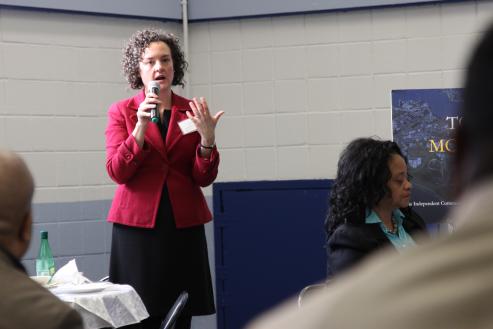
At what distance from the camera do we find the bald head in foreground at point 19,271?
4.86 feet

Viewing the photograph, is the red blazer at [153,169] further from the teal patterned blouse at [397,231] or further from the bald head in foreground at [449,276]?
the bald head in foreground at [449,276]

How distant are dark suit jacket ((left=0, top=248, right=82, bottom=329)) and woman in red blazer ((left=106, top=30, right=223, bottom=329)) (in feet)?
6.50

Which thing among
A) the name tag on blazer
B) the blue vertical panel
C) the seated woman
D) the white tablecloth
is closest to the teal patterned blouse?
the seated woman

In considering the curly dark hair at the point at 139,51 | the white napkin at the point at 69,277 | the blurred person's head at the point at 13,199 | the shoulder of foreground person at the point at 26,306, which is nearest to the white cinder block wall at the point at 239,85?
the curly dark hair at the point at 139,51

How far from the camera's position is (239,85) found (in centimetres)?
503

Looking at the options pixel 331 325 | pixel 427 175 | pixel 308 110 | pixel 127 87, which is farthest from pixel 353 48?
pixel 331 325

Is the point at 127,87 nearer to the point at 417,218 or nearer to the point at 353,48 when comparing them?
the point at 353,48

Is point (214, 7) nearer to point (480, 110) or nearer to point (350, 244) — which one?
point (350, 244)

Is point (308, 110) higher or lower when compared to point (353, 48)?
lower

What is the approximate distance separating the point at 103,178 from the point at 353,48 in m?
1.57

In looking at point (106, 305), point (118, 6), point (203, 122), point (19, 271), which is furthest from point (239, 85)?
point (19, 271)

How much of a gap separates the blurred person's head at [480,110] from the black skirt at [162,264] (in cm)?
308

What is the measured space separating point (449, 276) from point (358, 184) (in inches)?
98.8

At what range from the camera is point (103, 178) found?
4777 mm
